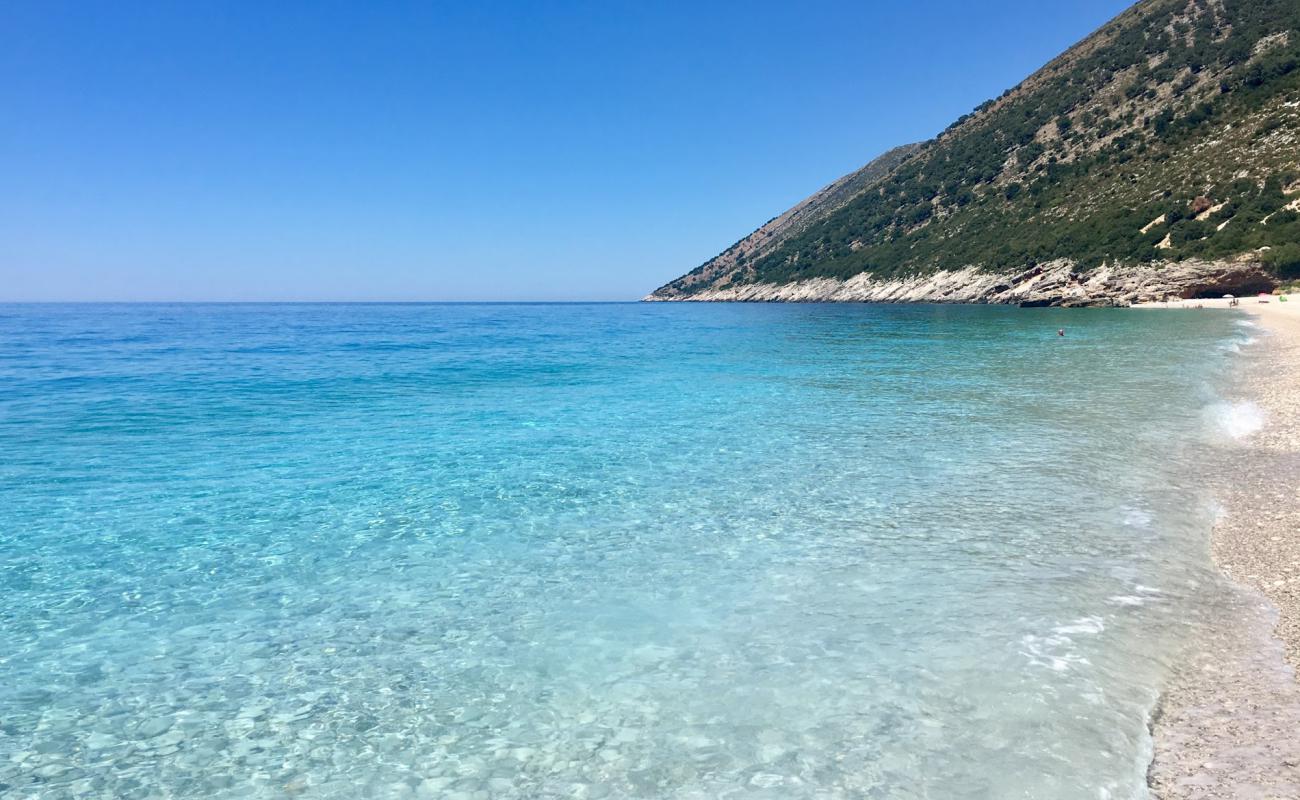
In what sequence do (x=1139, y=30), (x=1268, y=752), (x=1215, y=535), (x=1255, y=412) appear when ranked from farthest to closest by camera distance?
(x=1139, y=30), (x=1255, y=412), (x=1215, y=535), (x=1268, y=752)

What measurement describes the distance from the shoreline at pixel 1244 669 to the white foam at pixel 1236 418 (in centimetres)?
293

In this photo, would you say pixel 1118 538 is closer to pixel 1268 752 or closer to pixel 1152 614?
pixel 1152 614

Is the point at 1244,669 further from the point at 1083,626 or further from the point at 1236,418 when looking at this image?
the point at 1236,418

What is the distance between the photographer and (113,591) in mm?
7203

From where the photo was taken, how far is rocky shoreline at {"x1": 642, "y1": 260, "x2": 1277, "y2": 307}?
6200cm

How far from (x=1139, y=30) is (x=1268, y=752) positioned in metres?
144

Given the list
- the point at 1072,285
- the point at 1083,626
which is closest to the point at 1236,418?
the point at 1083,626

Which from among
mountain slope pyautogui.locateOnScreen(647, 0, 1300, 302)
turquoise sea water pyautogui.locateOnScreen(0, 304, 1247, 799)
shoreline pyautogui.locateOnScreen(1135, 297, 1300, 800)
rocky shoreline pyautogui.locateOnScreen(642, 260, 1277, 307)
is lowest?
turquoise sea water pyautogui.locateOnScreen(0, 304, 1247, 799)

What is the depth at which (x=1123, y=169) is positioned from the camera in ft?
284

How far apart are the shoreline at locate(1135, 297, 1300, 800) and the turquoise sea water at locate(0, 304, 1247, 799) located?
0.67 ft

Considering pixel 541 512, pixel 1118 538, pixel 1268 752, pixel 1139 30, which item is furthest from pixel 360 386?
pixel 1139 30

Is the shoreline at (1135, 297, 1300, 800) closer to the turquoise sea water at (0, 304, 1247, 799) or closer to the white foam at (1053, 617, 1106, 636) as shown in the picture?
the turquoise sea water at (0, 304, 1247, 799)

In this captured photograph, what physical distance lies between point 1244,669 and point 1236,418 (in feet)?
39.6

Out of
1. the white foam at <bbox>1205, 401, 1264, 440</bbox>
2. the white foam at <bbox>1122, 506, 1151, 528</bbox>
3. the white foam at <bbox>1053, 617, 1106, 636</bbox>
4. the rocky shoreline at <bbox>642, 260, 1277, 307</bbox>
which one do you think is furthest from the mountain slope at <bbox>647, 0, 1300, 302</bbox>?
the white foam at <bbox>1053, 617, 1106, 636</bbox>
